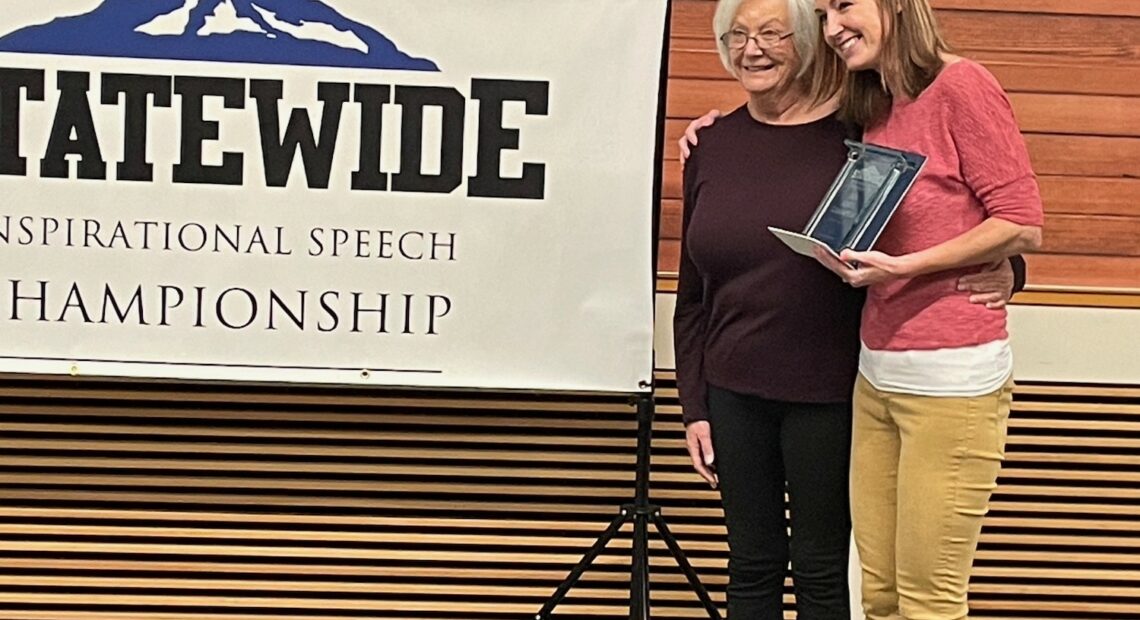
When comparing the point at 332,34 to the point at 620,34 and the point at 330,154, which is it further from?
the point at 620,34

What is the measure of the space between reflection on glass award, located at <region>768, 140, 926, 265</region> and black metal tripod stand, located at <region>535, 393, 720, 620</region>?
2.00ft

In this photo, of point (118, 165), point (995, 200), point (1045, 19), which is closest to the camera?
point (995, 200)

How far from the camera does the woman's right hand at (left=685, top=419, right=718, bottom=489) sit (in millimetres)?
1981

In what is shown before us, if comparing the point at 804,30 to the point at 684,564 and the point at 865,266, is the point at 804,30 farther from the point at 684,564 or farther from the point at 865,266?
the point at 684,564

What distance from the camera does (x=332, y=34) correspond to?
7.06ft

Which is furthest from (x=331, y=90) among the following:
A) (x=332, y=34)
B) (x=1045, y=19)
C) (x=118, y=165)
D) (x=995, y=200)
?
(x=1045, y=19)

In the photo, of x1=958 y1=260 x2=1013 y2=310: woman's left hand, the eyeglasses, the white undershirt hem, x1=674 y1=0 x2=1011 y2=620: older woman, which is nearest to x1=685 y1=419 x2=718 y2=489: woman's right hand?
x1=674 y1=0 x2=1011 y2=620: older woman

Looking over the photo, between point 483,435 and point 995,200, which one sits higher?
point 995,200

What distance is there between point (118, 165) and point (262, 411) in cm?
57

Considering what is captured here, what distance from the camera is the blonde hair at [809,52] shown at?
182 cm

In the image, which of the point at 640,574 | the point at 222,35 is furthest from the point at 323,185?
the point at 640,574

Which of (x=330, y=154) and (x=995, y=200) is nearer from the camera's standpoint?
(x=995, y=200)

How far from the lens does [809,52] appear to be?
1.84 meters

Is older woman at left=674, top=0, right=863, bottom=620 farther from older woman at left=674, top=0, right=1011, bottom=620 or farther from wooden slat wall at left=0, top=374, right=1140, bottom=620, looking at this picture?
wooden slat wall at left=0, top=374, right=1140, bottom=620
